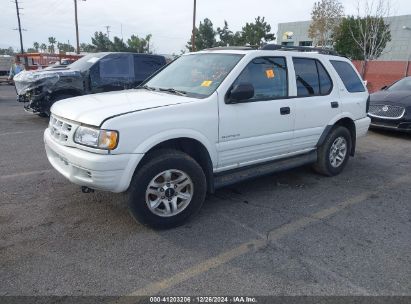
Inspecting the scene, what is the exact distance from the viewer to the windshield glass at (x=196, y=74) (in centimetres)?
391

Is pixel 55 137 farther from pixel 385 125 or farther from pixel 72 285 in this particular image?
pixel 385 125

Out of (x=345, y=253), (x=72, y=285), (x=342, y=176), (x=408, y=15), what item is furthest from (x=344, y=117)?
(x=408, y=15)

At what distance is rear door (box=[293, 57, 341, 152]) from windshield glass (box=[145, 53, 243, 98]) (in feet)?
3.48

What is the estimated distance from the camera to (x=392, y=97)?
880cm

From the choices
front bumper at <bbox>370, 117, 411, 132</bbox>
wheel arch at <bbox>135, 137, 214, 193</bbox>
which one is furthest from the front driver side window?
front bumper at <bbox>370, 117, 411, 132</bbox>

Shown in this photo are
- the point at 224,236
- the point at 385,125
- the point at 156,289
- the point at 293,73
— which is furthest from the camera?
the point at 385,125

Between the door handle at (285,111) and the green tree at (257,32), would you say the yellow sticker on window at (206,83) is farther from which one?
the green tree at (257,32)

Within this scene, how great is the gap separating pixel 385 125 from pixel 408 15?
124 ft

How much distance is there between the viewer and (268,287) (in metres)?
2.71

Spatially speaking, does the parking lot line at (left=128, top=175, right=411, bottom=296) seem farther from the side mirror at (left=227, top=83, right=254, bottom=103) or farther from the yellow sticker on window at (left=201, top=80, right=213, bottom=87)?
the yellow sticker on window at (left=201, top=80, right=213, bottom=87)

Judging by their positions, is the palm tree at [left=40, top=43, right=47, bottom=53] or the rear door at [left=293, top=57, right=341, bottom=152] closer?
the rear door at [left=293, top=57, right=341, bottom=152]

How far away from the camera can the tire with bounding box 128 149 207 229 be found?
3.31 metres

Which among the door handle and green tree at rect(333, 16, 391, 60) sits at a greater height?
green tree at rect(333, 16, 391, 60)

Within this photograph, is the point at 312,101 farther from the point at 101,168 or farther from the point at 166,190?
the point at 101,168
